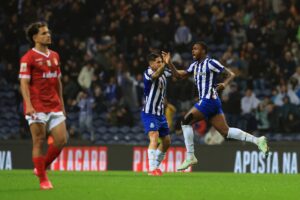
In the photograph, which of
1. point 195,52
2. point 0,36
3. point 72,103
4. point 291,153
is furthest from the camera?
point 0,36

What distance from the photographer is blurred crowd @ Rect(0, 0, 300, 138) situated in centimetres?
2297

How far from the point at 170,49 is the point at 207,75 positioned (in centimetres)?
1103

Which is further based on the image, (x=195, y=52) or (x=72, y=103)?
(x=72, y=103)

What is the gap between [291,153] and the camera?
21.4 metres

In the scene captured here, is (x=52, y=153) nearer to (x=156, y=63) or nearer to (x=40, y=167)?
(x=40, y=167)

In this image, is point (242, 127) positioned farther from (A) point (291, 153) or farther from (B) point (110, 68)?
(B) point (110, 68)

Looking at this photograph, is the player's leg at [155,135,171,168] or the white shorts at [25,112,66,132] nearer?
the white shorts at [25,112,66,132]

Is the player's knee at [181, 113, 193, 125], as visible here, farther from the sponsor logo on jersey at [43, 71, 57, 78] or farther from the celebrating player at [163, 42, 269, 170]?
the sponsor logo on jersey at [43, 71, 57, 78]

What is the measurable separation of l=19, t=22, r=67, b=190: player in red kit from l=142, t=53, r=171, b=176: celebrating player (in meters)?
4.23

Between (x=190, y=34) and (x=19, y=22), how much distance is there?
6.17 meters

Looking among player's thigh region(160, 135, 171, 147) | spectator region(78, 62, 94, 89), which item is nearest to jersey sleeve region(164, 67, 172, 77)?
player's thigh region(160, 135, 171, 147)

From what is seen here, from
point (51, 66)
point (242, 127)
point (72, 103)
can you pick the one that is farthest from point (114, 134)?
point (51, 66)

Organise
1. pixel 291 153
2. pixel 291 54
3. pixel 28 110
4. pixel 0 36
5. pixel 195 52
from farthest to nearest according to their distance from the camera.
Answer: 1. pixel 0 36
2. pixel 291 54
3. pixel 291 153
4. pixel 195 52
5. pixel 28 110

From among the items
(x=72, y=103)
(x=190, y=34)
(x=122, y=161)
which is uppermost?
(x=190, y=34)
